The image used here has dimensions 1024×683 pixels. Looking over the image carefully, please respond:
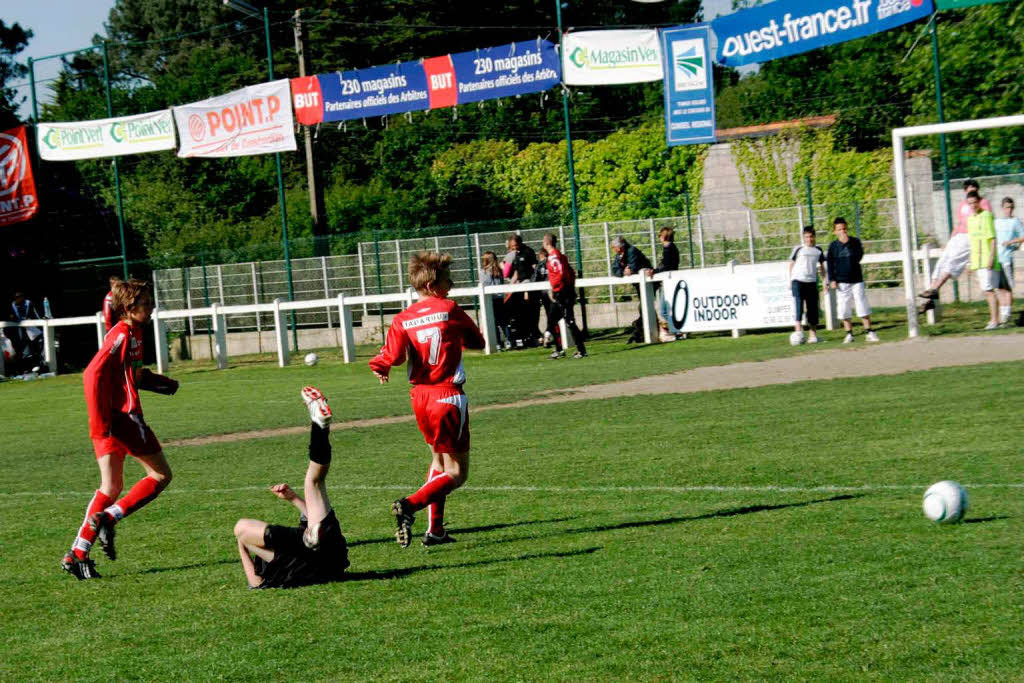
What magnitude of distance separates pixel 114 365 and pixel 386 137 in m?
44.6

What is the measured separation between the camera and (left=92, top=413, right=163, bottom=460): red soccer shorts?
27.6 ft

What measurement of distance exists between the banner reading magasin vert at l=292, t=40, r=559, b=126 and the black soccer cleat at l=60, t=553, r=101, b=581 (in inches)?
788

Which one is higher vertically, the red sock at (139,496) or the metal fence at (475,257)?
the metal fence at (475,257)

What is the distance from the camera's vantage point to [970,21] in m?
34.0

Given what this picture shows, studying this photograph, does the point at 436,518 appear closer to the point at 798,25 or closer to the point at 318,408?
the point at 318,408

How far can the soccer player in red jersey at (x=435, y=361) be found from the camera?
798 centimetres

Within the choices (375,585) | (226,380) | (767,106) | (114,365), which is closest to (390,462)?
(114,365)

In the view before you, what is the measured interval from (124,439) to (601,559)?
331 centimetres

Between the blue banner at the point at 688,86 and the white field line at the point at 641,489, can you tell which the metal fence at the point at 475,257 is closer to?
the blue banner at the point at 688,86

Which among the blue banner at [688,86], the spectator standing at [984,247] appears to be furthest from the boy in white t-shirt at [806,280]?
the blue banner at [688,86]

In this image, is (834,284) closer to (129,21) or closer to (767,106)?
(767,106)

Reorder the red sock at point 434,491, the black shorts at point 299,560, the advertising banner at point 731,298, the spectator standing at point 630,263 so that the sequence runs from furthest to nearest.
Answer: the spectator standing at point 630,263
the advertising banner at point 731,298
the red sock at point 434,491
the black shorts at point 299,560

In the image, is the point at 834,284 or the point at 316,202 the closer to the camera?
the point at 834,284

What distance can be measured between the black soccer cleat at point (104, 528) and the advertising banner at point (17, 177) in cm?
2625
